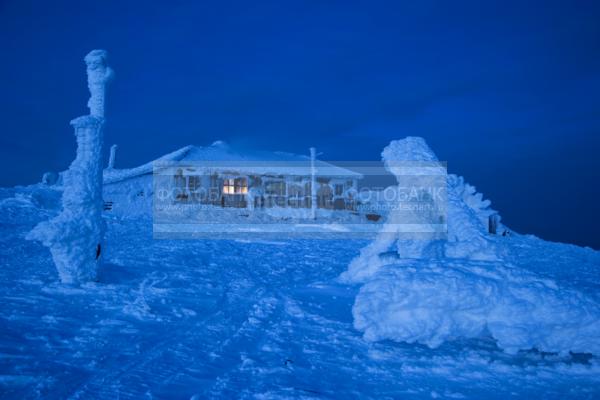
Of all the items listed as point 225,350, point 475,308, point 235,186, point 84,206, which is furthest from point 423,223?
point 235,186

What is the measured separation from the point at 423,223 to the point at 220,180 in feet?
73.2

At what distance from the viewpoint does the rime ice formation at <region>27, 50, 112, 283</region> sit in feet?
21.5

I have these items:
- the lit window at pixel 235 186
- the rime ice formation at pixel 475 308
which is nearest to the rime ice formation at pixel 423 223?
the rime ice formation at pixel 475 308

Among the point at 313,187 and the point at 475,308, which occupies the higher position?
the point at 313,187

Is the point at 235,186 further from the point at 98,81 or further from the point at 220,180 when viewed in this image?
the point at 98,81

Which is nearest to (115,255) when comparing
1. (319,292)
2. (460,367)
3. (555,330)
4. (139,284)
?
(139,284)

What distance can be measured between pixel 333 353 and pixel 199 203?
78.6 feet

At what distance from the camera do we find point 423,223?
7.18 m

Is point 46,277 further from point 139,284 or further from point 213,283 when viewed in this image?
point 213,283

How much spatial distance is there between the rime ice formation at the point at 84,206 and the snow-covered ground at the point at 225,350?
468mm

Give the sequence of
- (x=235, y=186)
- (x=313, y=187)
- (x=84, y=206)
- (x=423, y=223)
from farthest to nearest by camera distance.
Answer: (x=235, y=186)
(x=313, y=187)
(x=423, y=223)
(x=84, y=206)

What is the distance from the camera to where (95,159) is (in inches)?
286

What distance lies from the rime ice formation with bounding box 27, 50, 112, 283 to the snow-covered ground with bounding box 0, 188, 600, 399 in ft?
1.54

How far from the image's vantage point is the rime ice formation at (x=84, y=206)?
6.56 metres
